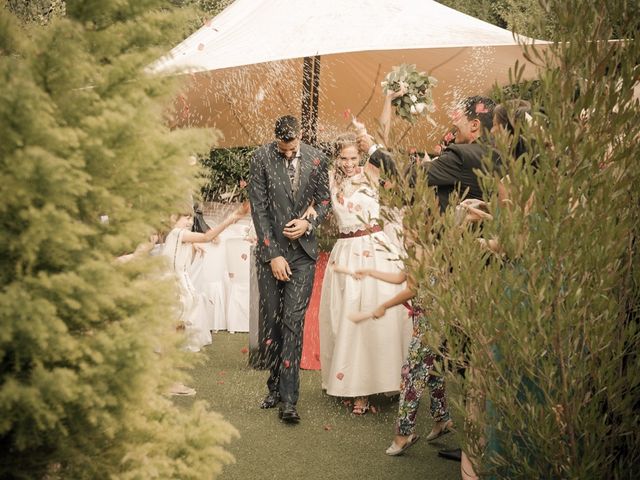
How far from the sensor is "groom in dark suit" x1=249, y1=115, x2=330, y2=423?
6.16m

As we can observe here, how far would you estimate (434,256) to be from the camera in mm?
2646

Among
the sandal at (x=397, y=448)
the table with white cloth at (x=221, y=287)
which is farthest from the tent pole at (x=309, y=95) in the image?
the sandal at (x=397, y=448)

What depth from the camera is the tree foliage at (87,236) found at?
5.70ft

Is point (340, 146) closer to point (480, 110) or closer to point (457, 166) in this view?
point (480, 110)

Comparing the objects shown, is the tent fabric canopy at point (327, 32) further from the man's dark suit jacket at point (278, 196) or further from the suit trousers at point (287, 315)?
the suit trousers at point (287, 315)

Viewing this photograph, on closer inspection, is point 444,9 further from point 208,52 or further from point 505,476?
point 505,476

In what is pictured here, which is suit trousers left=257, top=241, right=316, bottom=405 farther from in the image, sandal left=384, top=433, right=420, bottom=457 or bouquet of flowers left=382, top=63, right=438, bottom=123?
bouquet of flowers left=382, top=63, right=438, bottom=123

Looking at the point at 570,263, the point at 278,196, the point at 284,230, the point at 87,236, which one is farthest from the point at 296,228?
the point at 87,236

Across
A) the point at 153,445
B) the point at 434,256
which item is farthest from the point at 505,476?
the point at 153,445

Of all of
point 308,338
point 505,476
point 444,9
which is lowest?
point 308,338

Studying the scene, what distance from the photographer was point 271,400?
6320 millimetres

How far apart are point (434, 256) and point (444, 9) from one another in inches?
242

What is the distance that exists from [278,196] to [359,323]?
1.27 m

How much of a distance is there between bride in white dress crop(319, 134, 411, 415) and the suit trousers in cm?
41
